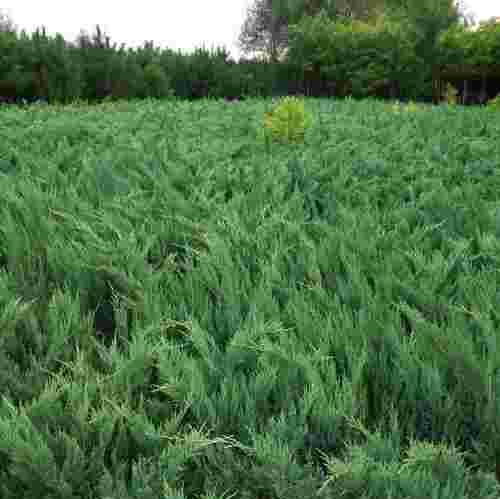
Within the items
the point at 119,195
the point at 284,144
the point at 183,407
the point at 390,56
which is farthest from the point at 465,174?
the point at 390,56

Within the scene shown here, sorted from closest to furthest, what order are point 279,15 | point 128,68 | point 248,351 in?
point 248,351 → point 128,68 → point 279,15

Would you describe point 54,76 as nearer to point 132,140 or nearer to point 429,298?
point 132,140

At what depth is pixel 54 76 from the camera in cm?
1380

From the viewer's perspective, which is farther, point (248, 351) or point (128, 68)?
point (128, 68)

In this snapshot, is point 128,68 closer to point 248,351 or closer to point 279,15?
point 248,351

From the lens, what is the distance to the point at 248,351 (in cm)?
129

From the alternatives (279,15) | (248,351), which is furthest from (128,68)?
(279,15)

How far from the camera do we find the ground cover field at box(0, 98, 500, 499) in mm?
977

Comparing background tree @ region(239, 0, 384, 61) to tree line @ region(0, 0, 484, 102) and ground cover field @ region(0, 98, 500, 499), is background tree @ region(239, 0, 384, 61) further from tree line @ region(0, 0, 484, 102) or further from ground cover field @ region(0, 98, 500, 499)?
ground cover field @ region(0, 98, 500, 499)

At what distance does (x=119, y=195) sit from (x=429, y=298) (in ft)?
5.85

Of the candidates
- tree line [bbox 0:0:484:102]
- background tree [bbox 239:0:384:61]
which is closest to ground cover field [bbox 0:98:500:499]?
tree line [bbox 0:0:484:102]

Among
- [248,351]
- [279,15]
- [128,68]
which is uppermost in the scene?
[279,15]

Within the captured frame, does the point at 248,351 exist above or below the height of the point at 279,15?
below

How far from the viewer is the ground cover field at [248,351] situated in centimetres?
98
